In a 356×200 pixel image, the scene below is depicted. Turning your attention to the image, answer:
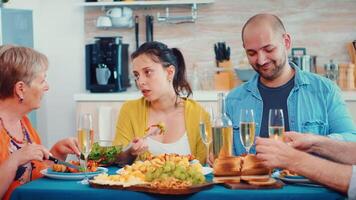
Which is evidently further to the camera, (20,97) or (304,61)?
(304,61)

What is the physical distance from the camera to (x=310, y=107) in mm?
3230

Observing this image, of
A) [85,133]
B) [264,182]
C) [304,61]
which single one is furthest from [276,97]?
[304,61]

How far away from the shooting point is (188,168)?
2318 millimetres

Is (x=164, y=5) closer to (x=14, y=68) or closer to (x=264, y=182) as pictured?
(x=14, y=68)

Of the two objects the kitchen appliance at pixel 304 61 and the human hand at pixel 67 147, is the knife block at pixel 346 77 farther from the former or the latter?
the human hand at pixel 67 147

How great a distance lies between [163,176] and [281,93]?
46.5 inches

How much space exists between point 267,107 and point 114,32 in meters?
2.68

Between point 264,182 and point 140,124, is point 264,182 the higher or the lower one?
the lower one

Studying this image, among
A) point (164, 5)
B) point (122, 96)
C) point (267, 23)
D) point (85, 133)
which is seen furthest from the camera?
point (164, 5)

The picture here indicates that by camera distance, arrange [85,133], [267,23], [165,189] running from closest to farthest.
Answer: [165,189], [85,133], [267,23]

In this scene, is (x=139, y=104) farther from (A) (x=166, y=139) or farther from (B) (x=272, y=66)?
(B) (x=272, y=66)

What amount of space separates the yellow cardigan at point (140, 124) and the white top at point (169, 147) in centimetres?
3

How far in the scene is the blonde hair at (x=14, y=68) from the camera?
2699 millimetres

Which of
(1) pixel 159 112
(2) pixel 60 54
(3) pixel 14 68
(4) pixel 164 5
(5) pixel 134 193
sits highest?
(4) pixel 164 5
